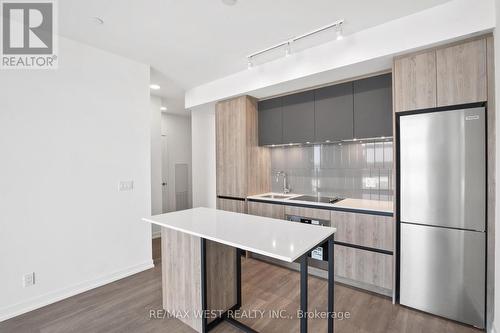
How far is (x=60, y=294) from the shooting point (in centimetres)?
235

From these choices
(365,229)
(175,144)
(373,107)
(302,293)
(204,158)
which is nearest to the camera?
(302,293)

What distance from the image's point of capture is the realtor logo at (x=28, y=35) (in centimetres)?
197

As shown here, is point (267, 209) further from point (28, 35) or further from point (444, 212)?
point (28, 35)

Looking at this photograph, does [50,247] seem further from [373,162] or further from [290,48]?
[373,162]

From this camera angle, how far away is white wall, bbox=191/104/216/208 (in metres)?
4.89

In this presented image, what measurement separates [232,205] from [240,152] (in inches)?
33.5

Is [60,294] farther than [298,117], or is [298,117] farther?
[298,117]

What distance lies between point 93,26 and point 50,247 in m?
2.24

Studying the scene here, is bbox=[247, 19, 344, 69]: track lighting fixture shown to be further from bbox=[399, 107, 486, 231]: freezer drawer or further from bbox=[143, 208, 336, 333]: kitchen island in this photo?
bbox=[143, 208, 336, 333]: kitchen island

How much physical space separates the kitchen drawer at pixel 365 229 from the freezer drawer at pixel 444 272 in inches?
6.4

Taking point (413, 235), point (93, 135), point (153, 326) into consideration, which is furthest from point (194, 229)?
point (413, 235)

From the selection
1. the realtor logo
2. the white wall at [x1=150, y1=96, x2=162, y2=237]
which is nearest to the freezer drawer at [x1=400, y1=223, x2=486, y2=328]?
the realtor logo

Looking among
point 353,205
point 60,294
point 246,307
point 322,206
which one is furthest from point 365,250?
point 60,294

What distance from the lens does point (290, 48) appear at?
2.55 meters
